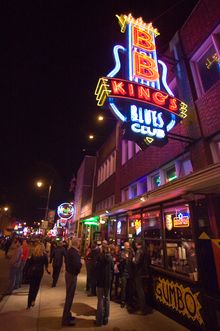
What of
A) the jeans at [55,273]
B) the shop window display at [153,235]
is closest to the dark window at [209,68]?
the shop window display at [153,235]

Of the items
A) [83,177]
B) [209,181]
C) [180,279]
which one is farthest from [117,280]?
[83,177]

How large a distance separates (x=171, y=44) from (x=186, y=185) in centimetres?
894

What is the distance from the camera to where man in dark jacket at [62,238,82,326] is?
5289 millimetres

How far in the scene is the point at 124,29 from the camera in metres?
11.2

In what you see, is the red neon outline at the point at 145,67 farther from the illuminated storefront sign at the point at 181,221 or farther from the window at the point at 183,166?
the illuminated storefront sign at the point at 181,221

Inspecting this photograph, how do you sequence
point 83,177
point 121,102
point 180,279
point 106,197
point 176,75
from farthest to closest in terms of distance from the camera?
point 83,177
point 106,197
point 176,75
point 121,102
point 180,279

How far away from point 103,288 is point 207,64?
364 inches

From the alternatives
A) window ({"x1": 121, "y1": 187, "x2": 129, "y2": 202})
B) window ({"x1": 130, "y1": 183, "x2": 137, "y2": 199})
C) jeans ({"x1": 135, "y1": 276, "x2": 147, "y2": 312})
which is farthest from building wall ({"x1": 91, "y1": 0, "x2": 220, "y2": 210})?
jeans ({"x1": 135, "y1": 276, "x2": 147, "y2": 312})

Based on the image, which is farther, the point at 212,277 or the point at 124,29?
the point at 124,29

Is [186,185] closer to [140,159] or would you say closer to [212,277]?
[212,277]

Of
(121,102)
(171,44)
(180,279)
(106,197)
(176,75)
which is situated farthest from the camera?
(106,197)

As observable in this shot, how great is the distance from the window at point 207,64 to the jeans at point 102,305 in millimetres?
7977

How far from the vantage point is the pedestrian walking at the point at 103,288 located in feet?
17.5

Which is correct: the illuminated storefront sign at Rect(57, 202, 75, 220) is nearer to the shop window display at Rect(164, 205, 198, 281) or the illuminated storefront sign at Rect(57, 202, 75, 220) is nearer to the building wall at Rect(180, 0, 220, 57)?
the shop window display at Rect(164, 205, 198, 281)
